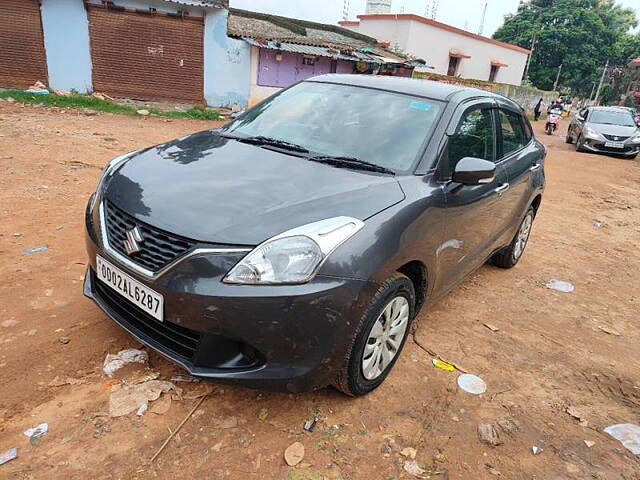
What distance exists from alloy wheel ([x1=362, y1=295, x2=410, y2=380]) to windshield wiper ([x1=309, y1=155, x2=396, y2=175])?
2.42ft

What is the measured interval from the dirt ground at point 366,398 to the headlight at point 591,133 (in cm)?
1128

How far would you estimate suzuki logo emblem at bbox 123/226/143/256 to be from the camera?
2143 mm

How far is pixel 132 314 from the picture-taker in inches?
93.2

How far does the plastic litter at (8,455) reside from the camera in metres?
1.95

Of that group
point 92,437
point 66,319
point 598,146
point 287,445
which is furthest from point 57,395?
point 598,146

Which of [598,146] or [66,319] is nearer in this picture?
[66,319]

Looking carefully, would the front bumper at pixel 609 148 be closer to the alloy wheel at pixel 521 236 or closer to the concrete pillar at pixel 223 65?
the concrete pillar at pixel 223 65

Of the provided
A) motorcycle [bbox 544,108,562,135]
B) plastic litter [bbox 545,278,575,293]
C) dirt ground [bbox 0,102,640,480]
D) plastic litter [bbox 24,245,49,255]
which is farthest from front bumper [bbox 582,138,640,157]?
plastic litter [bbox 24,245,49,255]

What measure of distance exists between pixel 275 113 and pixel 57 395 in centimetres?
225

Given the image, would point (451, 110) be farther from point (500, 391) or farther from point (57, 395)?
point (57, 395)

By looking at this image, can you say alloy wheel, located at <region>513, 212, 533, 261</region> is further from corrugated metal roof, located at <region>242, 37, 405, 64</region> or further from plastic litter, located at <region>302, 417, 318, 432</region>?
corrugated metal roof, located at <region>242, 37, 405, 64</region>

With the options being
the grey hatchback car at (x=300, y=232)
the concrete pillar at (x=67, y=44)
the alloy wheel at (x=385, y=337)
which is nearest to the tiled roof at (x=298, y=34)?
the concrete pillar at (x=67, y=44)

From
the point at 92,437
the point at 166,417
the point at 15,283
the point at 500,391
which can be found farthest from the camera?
the point at 15,283

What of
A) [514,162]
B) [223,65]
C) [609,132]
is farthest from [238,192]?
[609,132]
